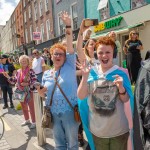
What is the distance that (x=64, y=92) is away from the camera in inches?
118

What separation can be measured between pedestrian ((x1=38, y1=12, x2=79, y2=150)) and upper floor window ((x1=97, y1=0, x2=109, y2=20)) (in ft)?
42.9

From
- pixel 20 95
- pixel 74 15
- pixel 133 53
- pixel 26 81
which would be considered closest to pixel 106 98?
pixel 26 81

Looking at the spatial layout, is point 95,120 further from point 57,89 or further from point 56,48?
point 56,48

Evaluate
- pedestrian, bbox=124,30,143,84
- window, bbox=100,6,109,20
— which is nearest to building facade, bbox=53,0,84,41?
window, bbox=100,6,109,20

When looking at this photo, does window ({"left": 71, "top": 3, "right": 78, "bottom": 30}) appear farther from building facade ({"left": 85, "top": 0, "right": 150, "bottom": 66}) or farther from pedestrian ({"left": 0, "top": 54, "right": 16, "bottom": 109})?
pedestrian ({"left": 0, "top": 54, "right": 16, "bottom": 109})

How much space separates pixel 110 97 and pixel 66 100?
0.80 meters

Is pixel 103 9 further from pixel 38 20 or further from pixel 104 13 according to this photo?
pixel 38 20

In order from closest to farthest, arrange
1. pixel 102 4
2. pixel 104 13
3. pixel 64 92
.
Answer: pixel 64 92 → pixel 102 4 → pixel 104 13

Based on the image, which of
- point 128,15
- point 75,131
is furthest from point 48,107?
point 128,15

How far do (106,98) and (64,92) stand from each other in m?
0.77

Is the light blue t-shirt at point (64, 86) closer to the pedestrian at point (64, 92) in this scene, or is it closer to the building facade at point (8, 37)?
the pedestrian at point (64, 92)

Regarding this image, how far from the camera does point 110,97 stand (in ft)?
7.71

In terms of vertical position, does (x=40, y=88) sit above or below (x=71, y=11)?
below

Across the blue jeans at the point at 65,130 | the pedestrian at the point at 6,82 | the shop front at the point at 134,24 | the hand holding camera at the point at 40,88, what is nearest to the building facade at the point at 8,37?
the shop front at the point at 134,24
